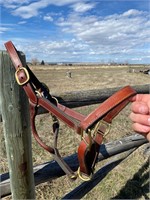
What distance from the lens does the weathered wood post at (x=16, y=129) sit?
4.59ft

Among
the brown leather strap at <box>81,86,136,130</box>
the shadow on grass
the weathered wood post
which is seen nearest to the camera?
the brown leather strap at <box>81,86,136,130</box>

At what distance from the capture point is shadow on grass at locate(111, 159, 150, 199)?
3.31m

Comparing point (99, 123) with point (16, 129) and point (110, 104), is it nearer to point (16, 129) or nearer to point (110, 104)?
point (110, 104)

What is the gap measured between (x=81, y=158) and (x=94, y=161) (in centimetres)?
9

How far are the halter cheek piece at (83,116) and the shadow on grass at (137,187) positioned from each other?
7.20 ft

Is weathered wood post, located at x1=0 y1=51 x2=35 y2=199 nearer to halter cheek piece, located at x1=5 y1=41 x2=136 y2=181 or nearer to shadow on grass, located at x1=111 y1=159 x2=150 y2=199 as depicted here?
halter cheek piece, located at x1=5 y1=41 x2=136 y2=181

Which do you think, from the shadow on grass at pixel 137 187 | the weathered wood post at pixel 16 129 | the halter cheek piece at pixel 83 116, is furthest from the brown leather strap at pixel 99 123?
the shadow on grass at pixel 137 187

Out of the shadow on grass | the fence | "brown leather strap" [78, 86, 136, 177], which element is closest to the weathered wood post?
the fence

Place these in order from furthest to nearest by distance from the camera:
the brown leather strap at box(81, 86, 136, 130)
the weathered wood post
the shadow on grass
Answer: the shadow on grass
the weathered wood post
the brown leather strap at box(81, 86, 136, 130)

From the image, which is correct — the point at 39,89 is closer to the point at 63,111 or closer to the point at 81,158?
the point at 63,111

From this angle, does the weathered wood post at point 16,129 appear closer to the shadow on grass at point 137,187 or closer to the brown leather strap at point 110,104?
the brown leather strap at point 110,104

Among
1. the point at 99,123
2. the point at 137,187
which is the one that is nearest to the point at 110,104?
the point at 99,123

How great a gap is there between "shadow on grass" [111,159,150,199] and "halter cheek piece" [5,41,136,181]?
7.20 feet

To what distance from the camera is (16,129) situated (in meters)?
1.47
